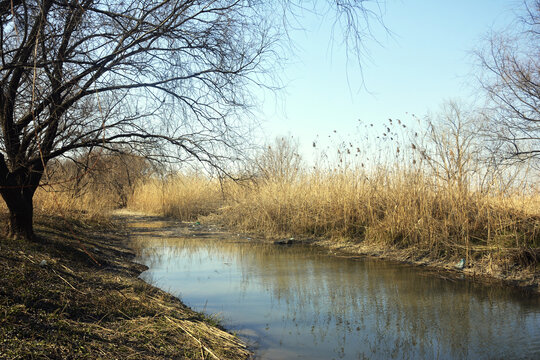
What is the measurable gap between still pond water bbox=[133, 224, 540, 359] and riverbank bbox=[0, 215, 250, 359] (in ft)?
1.84

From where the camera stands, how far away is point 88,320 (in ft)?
10.0

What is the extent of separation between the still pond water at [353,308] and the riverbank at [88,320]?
0.56m

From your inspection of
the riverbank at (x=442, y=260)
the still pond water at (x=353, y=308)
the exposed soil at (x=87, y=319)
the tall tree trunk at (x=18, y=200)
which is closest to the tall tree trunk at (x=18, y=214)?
the tall tree trunk at (x=18, y=200)

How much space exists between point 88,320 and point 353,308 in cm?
289

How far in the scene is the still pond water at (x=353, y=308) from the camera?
3.63 m

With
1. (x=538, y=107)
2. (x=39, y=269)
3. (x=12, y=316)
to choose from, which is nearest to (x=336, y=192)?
(x=538, y=107)

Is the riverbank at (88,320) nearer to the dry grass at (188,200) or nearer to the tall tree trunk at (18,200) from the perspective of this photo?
the tall tree trunk at (18,200)

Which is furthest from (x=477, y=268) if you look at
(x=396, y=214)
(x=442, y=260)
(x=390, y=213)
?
(x=390, y=213)

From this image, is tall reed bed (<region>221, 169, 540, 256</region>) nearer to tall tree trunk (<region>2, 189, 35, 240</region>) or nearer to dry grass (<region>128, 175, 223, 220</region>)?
tall tree trunk (<region>2, 189, 35, 240</region>)

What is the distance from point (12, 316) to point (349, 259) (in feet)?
20.7

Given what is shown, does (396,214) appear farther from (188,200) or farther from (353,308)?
(188,200)

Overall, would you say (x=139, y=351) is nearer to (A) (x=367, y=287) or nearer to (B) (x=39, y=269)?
(B) (x=39, y=269)

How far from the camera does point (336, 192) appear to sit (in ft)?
34.8

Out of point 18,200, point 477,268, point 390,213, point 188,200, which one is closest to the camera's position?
point 18,200
